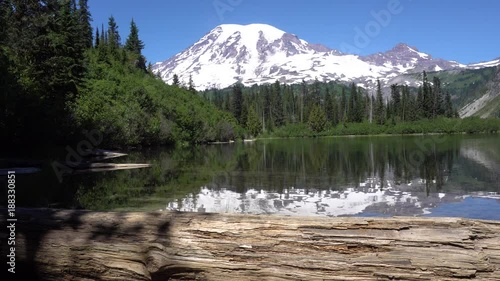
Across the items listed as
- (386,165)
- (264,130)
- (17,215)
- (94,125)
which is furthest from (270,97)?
(17,215)

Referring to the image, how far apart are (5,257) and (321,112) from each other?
162731 millimetres

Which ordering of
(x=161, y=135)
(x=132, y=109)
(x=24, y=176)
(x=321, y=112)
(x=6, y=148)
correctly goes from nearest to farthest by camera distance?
(x=24, y=176) → (x=6, y=148) → (x=132, y=109) → (x=161, y=135) → (x=321, y=112)

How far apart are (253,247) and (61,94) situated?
4514 cm

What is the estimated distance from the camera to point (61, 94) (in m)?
44.4

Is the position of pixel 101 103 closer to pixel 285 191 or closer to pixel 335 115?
pixel 285 191

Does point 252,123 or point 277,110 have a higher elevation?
point 277,110

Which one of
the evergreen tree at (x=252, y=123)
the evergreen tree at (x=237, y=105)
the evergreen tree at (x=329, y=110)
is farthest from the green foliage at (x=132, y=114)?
the evergreen tree at (x=329, y=110)

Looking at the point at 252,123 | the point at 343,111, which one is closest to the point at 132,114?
the point at 252,123

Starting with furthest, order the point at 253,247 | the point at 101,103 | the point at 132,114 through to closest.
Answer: the point at 132,114 < the point at 101,103 < the point at 253,247

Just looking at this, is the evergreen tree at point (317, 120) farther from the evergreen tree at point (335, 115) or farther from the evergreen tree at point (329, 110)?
the evergreen tree at point (329, 110)

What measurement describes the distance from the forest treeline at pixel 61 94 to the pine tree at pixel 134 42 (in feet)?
110

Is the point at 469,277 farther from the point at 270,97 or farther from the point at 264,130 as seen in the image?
the point at 270,97

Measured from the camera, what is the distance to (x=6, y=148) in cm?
3453

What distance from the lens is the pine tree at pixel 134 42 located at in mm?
127363
